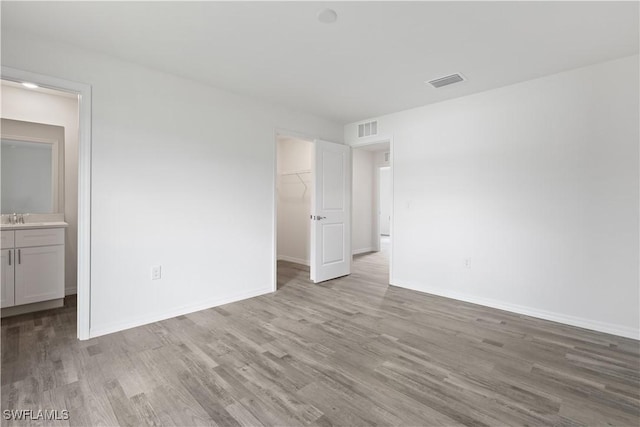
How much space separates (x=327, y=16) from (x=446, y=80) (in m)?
1.71

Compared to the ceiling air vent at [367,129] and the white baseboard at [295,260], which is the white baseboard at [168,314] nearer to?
the white baseboard at [295,260]

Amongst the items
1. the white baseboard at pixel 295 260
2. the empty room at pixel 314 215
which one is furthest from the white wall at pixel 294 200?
the empty room at pixel 314 215

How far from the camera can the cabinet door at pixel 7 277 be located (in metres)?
3.04

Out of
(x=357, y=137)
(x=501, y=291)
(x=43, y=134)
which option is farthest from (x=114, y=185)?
(x=501, y=291)

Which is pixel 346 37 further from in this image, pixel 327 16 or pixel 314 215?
pixel 314 215

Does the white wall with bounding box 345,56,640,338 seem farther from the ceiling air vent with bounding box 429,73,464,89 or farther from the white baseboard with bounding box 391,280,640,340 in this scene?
the ceiling air vent with bounding box 429,73,464,89

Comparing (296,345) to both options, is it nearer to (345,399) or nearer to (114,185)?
(345,399)

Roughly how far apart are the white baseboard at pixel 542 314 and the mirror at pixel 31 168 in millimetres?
4818

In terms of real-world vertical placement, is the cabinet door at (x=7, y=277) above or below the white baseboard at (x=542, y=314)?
above

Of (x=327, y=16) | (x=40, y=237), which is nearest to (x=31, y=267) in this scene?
(x=40, y=237)

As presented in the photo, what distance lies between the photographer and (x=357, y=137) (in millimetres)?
4930

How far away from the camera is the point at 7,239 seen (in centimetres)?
306

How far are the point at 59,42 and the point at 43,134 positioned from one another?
1.73 meters

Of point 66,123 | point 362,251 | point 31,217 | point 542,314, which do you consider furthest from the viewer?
point 362,251
